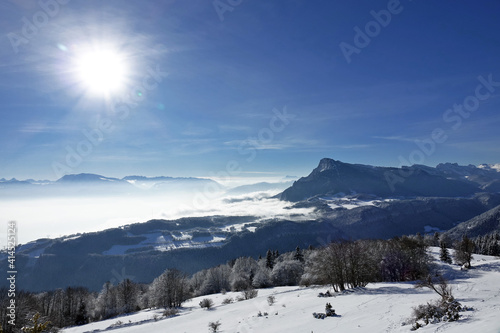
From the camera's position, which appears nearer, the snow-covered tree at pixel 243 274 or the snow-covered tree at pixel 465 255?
the snow-covered tree at pixel 465 255

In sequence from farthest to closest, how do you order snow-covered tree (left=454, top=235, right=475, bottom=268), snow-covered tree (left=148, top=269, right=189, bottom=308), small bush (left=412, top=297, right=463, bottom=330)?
snow-covered tree (left=148, top=269, right=189, bottom=308) < snow-covered tree (left=454, top=235, right=475, bottom=268) < small bush (left=412, top=297, right=463, bottom=330)

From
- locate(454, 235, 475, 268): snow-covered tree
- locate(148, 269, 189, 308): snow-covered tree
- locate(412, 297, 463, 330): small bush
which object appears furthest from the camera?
locate(148, 269, 189, 308): snow-covered tree

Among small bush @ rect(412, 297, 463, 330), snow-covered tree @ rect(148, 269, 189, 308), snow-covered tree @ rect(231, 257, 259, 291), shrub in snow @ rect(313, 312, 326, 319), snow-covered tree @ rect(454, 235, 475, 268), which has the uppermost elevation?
small bush @ rect(412, 297, 463, 330)

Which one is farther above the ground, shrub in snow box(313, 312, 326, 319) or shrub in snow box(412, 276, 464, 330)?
shrub in snow box(412, 276, 464, 330)

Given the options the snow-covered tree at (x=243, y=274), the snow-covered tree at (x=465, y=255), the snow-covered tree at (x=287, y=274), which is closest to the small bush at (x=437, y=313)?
the snow-covered tree at (x=465, y=255)

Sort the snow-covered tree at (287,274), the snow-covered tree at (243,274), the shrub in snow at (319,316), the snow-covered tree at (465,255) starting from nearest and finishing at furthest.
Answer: the shrub in snow at (319,316)
the snow-covered tree at (465,255)
the snow-covered tree at (243,274)
the snow-covered tree at (287,274)

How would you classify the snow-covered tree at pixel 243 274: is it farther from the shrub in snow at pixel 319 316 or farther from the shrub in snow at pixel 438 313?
the shrub in snow at pixel 438 313

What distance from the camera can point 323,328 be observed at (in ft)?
69.8

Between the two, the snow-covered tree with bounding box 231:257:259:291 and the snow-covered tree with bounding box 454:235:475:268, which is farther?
the snow-covered tree with bounding box 231:257:259:291

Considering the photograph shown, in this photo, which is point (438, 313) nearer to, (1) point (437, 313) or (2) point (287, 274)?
(1) point (437, 313)

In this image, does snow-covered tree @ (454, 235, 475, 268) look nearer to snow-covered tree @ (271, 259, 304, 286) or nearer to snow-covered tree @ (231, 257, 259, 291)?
snow-covered tree @ (271, 259, 304, 286)

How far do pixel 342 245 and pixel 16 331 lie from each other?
173ft

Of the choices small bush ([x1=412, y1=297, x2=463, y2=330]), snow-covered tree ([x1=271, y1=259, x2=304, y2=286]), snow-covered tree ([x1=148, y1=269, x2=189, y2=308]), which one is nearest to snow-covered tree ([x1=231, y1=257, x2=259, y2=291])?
snow-covered tree ([x1=271, y1=259, x2=304, y2=286])

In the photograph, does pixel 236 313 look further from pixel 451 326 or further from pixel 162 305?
pixel 162 305
